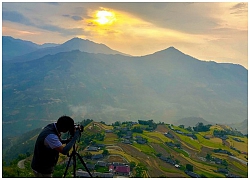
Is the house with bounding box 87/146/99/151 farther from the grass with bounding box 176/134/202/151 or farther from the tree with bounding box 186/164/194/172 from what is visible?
the grass with bounding box 176/134/202/151

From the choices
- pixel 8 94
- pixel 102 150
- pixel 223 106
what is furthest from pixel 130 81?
pixel 102 150

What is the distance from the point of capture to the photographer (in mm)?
1885

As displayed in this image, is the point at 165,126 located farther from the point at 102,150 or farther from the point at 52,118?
the point at 52,118

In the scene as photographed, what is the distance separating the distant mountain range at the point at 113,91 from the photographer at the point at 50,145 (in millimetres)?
69776

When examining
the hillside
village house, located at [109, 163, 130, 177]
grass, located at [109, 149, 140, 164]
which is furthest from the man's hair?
grass, located at [109, 149, 140, 164]

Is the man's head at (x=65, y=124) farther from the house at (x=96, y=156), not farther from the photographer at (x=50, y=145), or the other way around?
the house at (x=96, y=156)

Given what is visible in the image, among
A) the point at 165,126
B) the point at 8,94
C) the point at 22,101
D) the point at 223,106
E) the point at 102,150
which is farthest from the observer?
the point at 223,106

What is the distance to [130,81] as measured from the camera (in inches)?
6526

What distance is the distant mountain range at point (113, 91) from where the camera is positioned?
3728 inches

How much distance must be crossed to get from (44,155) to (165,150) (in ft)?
75.3

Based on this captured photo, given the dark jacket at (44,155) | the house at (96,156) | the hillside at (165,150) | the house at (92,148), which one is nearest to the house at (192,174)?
the hillside at (165,150)

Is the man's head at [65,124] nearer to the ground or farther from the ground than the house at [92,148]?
farther from the ground

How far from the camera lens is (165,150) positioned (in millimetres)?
24031

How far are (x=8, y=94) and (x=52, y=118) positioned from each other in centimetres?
3655
